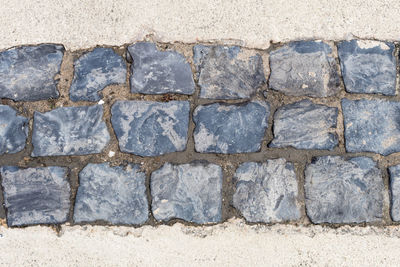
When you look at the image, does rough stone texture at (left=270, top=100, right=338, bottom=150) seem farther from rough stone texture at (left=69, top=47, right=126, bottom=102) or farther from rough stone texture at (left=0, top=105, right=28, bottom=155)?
rough stone texture at (left=0, top=105, right=28, bottom=155)

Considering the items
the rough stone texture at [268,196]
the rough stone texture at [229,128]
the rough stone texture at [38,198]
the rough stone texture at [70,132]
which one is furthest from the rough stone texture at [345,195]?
the rough stone texture at [38,198]

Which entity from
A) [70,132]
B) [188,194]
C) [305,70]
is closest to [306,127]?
[305,70]

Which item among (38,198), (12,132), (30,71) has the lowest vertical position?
(38,198)

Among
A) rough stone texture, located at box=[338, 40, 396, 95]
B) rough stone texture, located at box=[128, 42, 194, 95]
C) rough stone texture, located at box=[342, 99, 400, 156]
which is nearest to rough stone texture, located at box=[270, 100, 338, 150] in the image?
rough stone texture, located at box=[342, 99, 400, 156]

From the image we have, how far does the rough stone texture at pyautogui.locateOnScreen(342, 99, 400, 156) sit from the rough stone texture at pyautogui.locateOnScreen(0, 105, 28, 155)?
1589mm

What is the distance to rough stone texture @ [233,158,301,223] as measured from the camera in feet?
6.13

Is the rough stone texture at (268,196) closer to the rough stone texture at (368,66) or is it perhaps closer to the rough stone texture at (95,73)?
the rough stone texture at (368,66)

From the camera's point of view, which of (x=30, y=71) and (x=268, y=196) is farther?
(x=30, y=71)

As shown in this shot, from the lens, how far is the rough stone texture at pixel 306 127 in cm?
191

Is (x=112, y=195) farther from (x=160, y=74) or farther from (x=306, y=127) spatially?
(x=306, y=127)

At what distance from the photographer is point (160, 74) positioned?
195 cm

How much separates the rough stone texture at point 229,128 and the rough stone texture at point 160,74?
0.53ft

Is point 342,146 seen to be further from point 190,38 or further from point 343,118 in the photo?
point 190,38

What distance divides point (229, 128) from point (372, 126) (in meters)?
0.70
